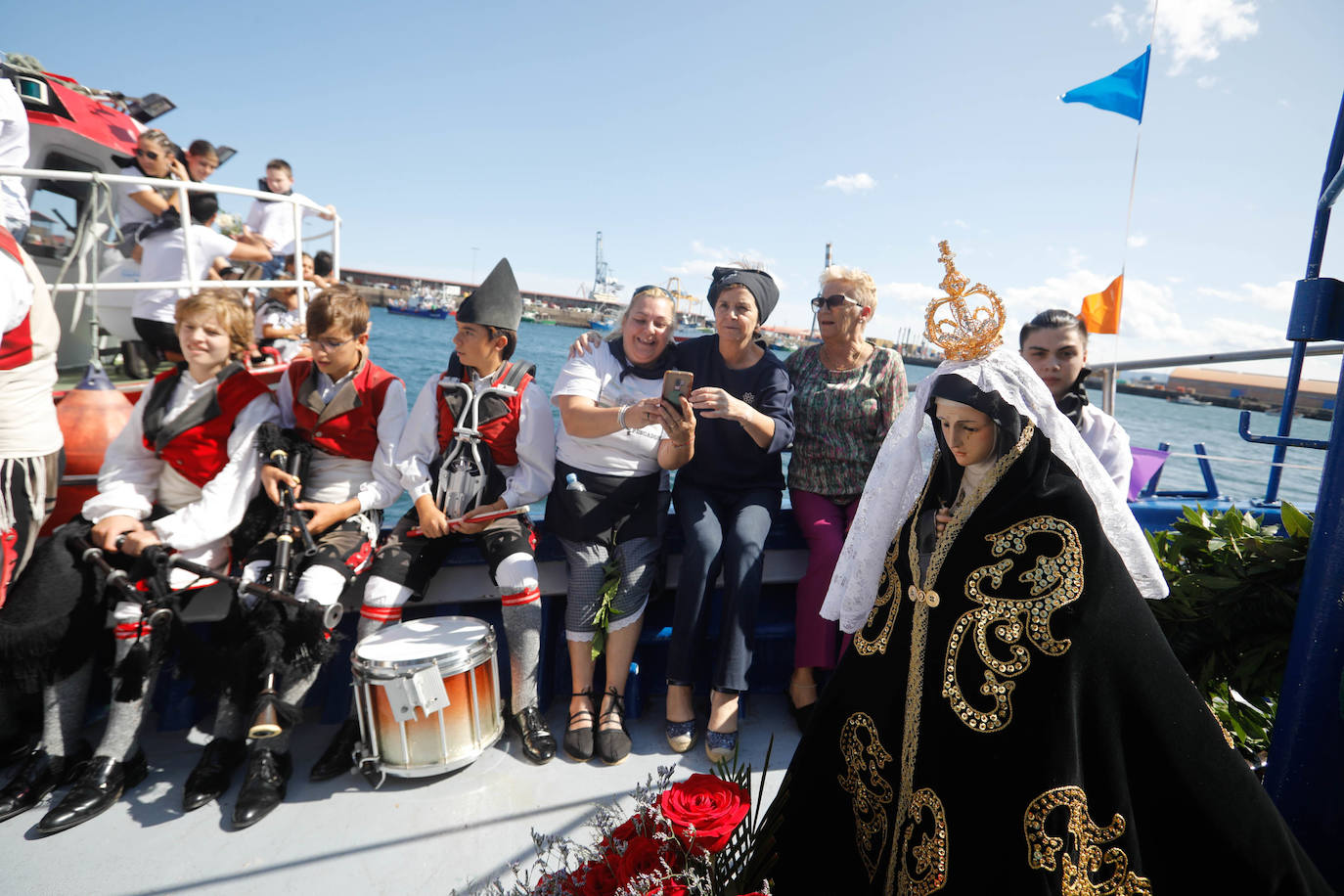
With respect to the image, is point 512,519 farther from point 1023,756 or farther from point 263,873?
point 1023,756

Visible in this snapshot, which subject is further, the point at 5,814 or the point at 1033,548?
the point at 5,814

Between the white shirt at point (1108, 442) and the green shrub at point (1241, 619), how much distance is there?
451 millimetres

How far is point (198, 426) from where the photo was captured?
267cm

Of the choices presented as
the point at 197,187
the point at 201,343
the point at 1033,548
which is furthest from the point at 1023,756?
the point at 197,187

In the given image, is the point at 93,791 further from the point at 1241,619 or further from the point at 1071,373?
the point at 1071,373

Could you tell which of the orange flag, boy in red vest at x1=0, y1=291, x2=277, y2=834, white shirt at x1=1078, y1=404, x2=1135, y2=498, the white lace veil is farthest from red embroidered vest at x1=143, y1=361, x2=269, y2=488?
the orange flag

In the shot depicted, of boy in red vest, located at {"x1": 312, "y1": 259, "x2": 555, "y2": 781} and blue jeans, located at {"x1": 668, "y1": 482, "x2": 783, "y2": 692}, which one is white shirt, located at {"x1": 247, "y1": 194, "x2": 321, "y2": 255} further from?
blue jeans, located at {"x1": 668, "y1": 482, "x2": 783, "y2": 692}

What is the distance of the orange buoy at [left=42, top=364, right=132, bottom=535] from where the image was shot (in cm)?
275

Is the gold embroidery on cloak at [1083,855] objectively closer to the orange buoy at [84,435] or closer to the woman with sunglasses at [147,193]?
the orange buoy at [84,435]

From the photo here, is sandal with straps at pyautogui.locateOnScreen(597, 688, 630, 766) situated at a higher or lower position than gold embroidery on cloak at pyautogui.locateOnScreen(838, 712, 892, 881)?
lower

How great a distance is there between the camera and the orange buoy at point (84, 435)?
108 inches

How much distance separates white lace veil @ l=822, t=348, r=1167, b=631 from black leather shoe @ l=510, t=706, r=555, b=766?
1330 millimetres

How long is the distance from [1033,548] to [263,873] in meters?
2.44

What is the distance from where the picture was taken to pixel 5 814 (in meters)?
2.24
